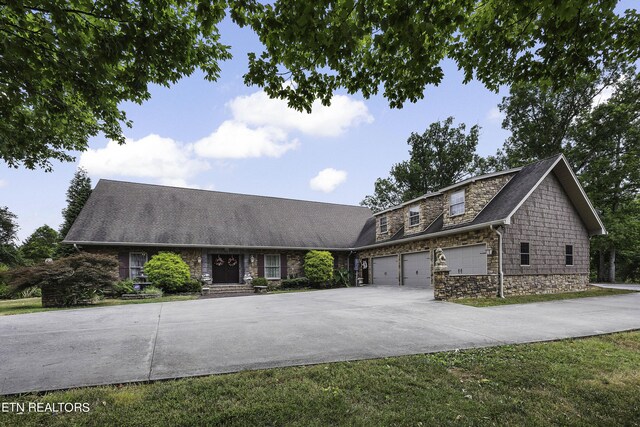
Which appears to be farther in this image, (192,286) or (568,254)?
(192,286)

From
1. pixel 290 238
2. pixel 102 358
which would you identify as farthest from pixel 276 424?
pixel 290 238

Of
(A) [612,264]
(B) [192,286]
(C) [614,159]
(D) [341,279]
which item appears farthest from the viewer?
(A) [612,264]

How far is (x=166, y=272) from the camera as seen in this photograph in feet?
51.3

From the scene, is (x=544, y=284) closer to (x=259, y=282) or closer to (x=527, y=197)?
(x=527, y=197)

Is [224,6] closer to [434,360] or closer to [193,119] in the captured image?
[434,360]

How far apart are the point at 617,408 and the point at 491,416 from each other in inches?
56.4

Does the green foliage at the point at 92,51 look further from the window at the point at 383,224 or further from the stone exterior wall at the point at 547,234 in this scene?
the window at the point at 383,224

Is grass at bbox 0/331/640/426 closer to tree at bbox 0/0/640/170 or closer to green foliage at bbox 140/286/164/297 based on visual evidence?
tree at bbox 0/0/640/170

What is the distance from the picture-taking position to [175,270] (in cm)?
1596

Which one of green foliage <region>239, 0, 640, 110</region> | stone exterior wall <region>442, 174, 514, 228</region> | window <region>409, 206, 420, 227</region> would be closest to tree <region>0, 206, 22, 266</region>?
window <region>409, 206, 420, 227</region>

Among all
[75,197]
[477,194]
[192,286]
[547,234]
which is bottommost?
[192,286]

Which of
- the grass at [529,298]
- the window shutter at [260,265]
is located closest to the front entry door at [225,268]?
the window shutter at [260,265]

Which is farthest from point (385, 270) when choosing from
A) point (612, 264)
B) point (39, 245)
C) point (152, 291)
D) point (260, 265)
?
point (39, 245)

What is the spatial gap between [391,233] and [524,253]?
25.0ft
